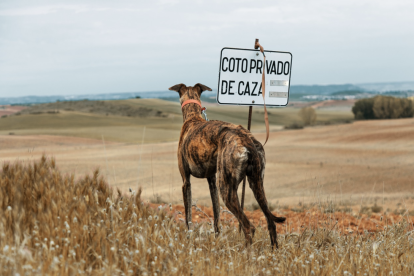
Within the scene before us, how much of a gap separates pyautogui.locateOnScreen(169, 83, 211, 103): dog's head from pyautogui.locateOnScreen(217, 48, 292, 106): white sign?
366 millimetres

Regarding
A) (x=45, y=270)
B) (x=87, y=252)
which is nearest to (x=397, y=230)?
(x=87, y=252)

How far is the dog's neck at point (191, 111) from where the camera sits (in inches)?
247

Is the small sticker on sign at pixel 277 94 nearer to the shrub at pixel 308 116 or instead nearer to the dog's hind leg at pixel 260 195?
the dog's hind leg at pixel 260 195

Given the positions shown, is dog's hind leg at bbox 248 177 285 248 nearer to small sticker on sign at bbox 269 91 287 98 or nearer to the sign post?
the sign post

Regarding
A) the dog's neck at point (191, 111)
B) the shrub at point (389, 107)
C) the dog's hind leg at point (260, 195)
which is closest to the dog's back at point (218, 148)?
the dog's hind leg at point (260, 195)

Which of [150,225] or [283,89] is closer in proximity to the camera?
[150,225]

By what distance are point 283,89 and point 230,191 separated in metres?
3.03

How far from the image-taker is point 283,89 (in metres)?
7.26

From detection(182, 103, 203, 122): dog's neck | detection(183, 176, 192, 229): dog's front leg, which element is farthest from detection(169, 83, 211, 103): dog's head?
detection(183, 176, 192, 229): dog's front leg

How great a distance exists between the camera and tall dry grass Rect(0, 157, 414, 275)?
3.95m

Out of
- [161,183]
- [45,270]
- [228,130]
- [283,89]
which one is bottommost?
[161,183]

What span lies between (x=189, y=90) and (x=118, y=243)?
112 inches

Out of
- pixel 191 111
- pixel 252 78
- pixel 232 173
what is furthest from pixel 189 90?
pixel 232 173

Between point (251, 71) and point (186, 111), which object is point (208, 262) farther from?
point (251, 71)
